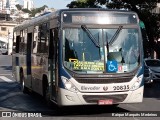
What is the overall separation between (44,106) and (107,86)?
9.93 ft

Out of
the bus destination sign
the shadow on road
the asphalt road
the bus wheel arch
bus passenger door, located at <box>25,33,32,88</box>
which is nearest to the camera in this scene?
the asphalt road

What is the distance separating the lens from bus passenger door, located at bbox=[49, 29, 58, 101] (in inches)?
447

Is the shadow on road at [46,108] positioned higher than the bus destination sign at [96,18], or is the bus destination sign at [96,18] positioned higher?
the bus destination sign at [96,18]

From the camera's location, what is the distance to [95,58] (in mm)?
11023

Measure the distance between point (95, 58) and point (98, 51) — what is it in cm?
20

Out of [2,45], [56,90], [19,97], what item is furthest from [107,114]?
[2,45]

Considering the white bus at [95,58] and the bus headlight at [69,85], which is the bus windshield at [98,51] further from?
the bus headlight at [69,85]

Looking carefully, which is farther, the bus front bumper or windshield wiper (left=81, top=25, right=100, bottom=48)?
windshield wiper (left=81, top=25, right=100, bottom=48)

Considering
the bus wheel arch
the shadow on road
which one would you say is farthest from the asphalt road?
the bus wheel arch

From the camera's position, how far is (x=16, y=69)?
18547mm

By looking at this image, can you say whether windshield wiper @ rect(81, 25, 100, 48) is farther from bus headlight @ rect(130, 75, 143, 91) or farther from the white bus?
bus headlight @ rect(130, 75, 143, 91)

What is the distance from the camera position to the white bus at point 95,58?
10.8 metres

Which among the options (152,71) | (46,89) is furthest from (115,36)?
(152,71)

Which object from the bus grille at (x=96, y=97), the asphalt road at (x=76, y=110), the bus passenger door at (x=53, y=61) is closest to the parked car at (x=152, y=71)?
the asphalt road at (x=76, y=110)
